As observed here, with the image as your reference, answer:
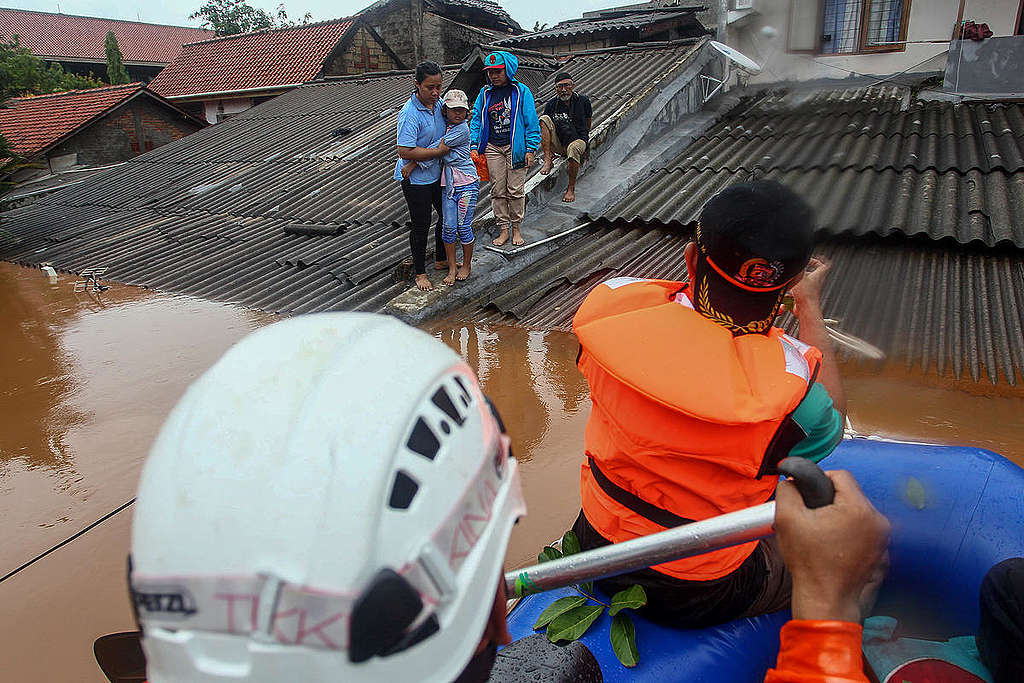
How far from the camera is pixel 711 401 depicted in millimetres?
1189

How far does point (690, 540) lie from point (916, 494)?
3.17 feet

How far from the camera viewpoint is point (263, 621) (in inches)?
29.4

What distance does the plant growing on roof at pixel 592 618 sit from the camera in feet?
4.43

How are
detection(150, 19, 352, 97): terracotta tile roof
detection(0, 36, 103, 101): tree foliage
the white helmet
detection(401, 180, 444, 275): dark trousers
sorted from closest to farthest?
1. the white helmet
2. detection(401, 180, 444, 275): dark trousers
3. detection(150, 19, 352, 97): terracotta tile roof
4. detection(0, 36, 103, 101): tree foliage

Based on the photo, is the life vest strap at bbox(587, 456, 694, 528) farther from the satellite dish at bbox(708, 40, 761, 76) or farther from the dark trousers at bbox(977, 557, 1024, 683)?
the satellite dish at bbox(708, 40, 761, 76)

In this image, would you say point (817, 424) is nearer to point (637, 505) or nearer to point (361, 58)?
point (637, 505)

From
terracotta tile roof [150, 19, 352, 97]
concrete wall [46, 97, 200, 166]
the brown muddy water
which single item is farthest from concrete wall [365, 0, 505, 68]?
the brown muddy water

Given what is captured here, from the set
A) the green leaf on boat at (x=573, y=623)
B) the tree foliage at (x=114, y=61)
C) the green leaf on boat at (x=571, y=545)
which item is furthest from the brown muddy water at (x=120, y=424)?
the tree foliage at (x=114, y=61)

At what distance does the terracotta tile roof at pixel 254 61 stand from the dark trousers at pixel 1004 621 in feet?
64.4

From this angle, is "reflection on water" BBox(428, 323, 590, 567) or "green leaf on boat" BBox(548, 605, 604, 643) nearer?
"green leaf on boat" BBox(548, 605, 604, 643)

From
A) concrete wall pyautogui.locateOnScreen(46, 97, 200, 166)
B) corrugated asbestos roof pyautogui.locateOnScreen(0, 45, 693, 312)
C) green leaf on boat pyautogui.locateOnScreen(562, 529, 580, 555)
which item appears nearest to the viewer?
green leaf on boat pyautogui.locateOnScreen(562, 529, 580, 555)

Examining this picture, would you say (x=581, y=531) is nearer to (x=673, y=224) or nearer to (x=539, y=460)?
(x=539, y=460)

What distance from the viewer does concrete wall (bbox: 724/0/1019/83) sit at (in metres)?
7.40

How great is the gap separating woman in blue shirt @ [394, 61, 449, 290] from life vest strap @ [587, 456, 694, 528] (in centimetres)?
346
